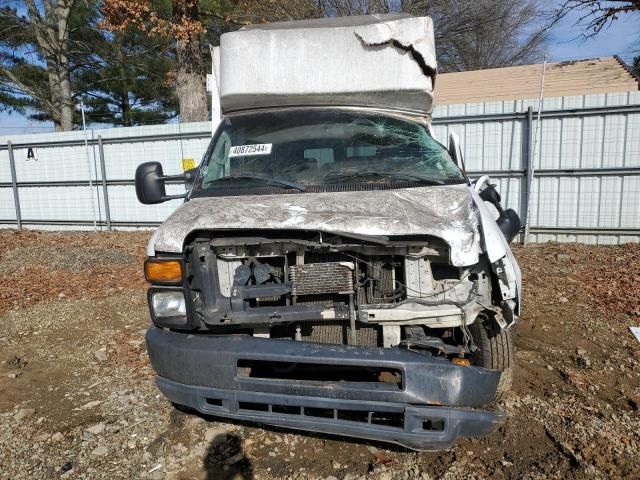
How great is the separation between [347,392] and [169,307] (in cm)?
118

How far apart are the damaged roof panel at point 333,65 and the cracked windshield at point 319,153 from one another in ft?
0.61

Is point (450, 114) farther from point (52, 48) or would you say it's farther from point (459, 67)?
point (52, 48)

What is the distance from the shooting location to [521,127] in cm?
876

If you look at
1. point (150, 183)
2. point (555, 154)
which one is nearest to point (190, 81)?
point (555, 154)

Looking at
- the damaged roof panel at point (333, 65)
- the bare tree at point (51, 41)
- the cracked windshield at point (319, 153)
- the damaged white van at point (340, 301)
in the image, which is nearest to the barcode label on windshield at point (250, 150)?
the cracked windshield at point (319, 153)

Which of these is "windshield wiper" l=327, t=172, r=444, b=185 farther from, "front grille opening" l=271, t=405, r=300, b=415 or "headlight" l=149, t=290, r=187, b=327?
"front grille opening" l=271, t=405, r=300, b=415

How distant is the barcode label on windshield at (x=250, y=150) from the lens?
3582 mm

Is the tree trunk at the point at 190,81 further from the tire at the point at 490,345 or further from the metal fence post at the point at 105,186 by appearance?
the tire at the point at 490,345

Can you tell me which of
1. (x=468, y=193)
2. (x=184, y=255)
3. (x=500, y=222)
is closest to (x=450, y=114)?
(x=500, y=222)

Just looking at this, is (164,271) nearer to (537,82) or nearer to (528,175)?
(528,175)

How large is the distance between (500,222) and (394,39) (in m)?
1.88

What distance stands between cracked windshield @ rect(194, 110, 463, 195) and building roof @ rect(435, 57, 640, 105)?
393 inches

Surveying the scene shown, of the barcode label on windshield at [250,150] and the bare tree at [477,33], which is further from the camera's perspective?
the bare tree at [477,33]

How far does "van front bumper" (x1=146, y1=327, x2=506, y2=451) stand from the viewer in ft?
7.66
